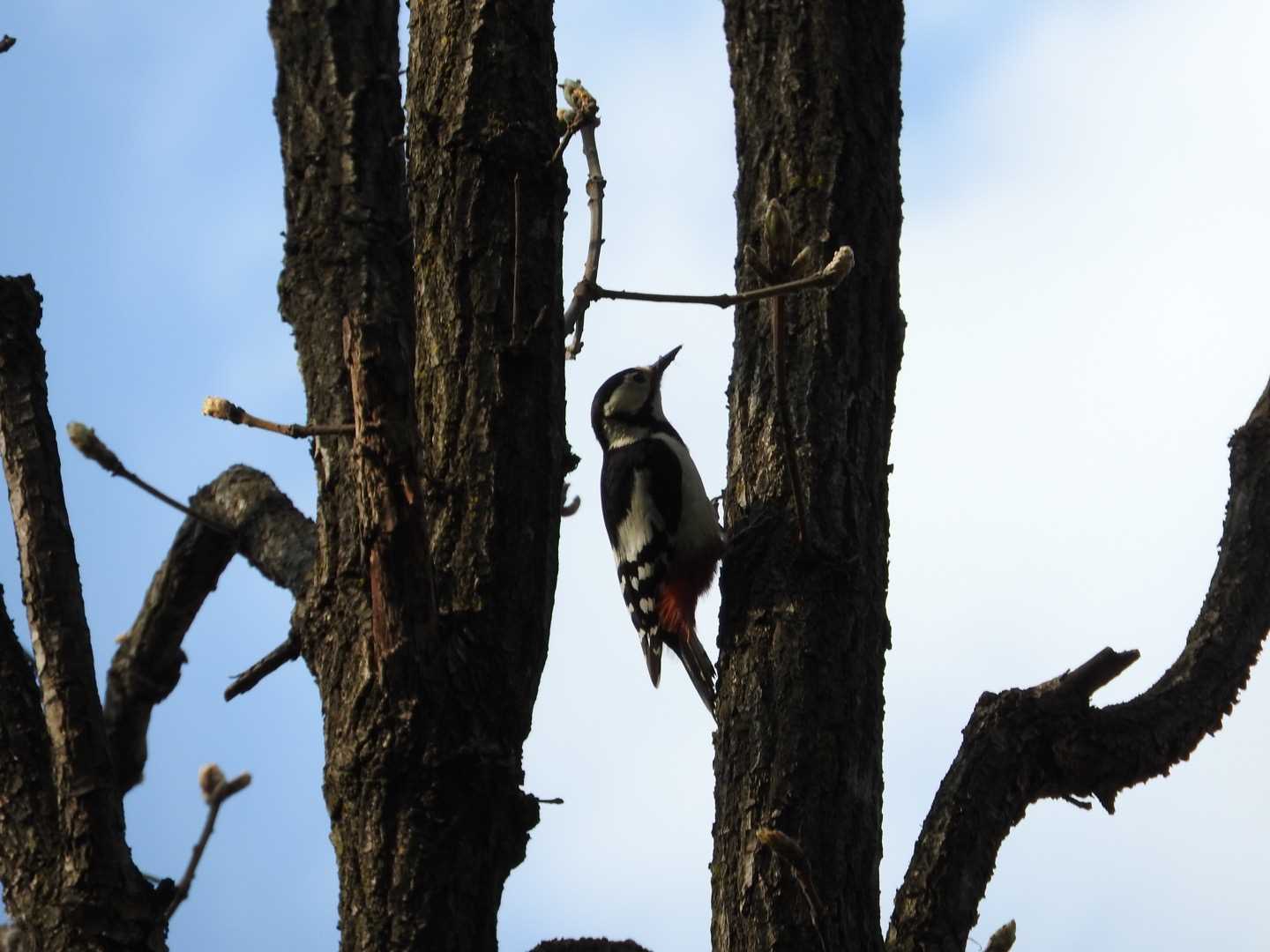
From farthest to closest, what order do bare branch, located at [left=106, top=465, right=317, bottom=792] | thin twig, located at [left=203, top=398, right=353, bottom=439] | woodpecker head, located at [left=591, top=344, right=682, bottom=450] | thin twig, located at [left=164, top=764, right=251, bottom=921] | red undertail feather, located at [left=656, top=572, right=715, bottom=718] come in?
woodpecker head, located at [left=591, top=344, right=682, bottom=450] < red undertail feather, located at [left=656, top=572, right=715, bottom=718] < bare branch, located at [left=106, top=465, right=317, bottom=792] < thin twig, located at [left=164, top=764, right=251, bottom=921] < thin twig, located at [left=203, top=398, right=353, bottom=439]

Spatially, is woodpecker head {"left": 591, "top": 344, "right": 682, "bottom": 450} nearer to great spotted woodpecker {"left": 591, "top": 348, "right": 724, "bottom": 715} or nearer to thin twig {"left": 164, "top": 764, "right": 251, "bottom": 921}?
great spotted woodpecker {"left": 591, "top": 348, "right": 724, "bottom": 715}

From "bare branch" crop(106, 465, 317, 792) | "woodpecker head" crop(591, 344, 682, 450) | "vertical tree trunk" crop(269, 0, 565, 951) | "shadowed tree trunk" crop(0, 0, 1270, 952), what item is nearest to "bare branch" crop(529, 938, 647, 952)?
"shadowed tree trunk" crop(0, 0, 1270, 952)

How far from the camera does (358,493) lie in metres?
2.19

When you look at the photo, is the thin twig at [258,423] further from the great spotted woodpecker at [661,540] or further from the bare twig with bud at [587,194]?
the great spotted woodpecker at [661,540]

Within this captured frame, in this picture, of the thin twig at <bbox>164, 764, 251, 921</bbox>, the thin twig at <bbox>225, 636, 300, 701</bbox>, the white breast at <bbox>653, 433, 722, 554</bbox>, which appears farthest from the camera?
the white breast at <bbox>653, 433, 722, 554</bbox>

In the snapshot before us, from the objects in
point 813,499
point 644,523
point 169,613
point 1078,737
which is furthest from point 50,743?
point 644,523

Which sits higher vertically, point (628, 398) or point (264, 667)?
point (628, 398)

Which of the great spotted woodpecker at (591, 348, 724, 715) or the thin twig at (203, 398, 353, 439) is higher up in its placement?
the great spotted woodpecker at (591, 348, 724, 715)

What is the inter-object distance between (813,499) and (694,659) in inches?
99.9

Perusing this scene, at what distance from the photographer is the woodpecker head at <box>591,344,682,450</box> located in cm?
653

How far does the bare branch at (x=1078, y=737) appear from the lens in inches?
123

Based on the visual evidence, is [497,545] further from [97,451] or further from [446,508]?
[97,451]

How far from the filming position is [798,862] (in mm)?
2797

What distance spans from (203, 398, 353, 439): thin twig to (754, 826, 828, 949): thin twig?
1.10m
